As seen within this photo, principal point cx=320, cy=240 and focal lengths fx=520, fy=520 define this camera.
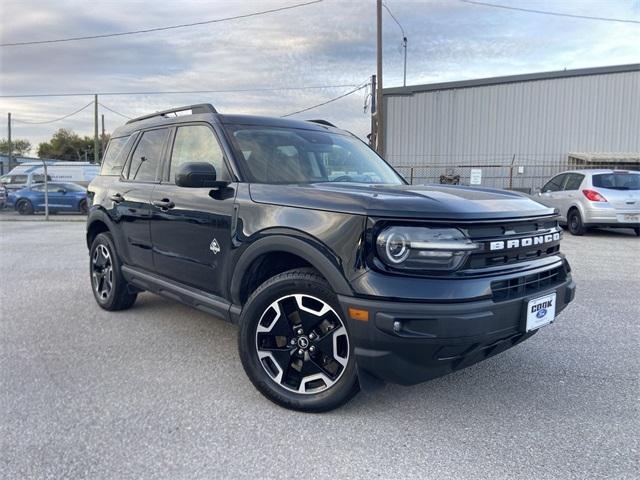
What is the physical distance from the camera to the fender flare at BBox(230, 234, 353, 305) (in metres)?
2.76

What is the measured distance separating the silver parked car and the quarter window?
8.46 meters

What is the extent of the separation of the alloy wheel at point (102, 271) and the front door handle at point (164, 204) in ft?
4.04

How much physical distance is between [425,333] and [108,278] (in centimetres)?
375

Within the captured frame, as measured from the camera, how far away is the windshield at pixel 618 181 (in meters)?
11.1

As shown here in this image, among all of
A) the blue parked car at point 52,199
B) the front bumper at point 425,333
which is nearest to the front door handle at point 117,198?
the front bumper at point 425,333

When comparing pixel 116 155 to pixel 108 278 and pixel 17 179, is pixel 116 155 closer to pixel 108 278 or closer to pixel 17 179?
pixel 108 278

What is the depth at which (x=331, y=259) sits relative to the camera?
2.79 metres

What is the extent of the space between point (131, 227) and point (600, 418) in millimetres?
3888

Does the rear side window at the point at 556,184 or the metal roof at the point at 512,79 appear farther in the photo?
the metal roof at the point at 512,79

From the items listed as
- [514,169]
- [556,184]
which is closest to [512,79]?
[514,169]

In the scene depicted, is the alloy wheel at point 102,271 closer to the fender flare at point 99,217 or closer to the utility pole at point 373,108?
the fender flare at point 99,217

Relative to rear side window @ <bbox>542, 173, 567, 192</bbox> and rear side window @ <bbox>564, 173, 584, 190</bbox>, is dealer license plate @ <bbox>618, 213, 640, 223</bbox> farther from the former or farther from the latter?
rear side window @ <bbox>542, 173, 567, 192</bbox>

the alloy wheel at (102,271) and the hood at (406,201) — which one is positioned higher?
the hood at (406,201)

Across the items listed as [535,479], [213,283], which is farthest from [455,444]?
[213,283]
